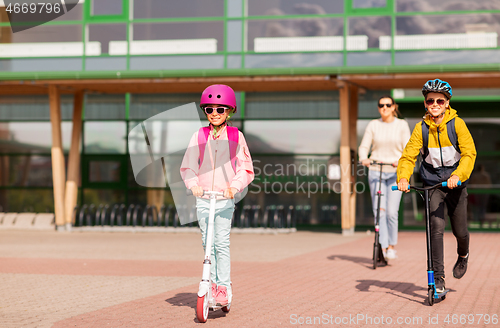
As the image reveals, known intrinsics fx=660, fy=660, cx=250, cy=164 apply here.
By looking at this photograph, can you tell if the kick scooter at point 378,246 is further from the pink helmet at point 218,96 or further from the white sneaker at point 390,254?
the pink helmet at point 218,96

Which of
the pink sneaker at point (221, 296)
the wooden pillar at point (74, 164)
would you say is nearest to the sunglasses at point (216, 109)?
the pink sneaker at point (221, 296)

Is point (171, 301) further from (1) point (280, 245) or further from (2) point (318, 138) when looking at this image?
(2) point (318, 138)

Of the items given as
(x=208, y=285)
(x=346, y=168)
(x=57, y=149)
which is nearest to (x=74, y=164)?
(x=57, y=149)

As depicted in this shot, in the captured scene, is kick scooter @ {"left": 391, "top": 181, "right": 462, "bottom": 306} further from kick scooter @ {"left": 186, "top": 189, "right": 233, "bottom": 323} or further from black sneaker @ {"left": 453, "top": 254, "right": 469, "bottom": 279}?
kick scooter @ {"left": 186, "top": 189, "right": 233, "bottom": 323}

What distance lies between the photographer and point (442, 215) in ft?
20.2

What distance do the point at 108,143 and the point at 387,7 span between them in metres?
8.04

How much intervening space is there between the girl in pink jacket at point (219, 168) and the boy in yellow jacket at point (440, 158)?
155 centimetres

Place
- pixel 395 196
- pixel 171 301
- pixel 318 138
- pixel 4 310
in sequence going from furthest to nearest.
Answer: pixel 318 138
pixel 395 196
pixel 171 301
pixel 4 310

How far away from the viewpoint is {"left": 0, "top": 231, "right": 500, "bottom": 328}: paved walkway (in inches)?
205

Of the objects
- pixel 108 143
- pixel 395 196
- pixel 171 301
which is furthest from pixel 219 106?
pixel 108 143

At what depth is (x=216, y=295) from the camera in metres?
5.32

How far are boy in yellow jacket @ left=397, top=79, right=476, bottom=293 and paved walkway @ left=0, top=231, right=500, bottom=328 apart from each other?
24.6 inches

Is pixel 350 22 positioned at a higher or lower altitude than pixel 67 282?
higher

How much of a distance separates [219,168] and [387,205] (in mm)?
4117
